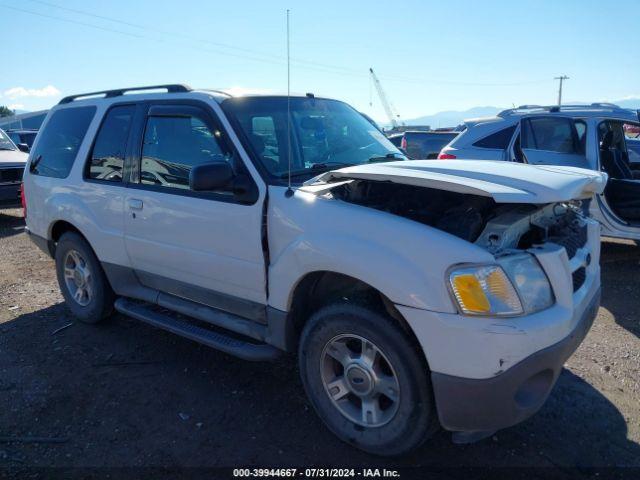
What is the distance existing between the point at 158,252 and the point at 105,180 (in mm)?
894

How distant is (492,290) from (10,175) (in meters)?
9.83

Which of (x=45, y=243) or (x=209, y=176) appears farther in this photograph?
(x=45, y=243)

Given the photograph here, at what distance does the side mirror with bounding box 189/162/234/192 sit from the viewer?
9.20ft

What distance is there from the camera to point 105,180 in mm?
4066

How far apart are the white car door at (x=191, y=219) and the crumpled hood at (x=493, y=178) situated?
21.1 inches

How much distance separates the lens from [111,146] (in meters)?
4.09

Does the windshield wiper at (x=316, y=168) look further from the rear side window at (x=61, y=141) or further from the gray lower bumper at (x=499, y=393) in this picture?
the rear side window at (x=61, y=141)

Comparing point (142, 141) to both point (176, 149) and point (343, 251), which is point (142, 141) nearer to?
point (176, 149)

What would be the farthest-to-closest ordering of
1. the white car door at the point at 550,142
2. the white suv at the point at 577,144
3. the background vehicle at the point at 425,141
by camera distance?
the background vehicle at the point at 425,141 < the white car door at the point at 550,142 < the white suv at the point at 577,144

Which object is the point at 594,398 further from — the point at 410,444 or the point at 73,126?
the point at 73,126

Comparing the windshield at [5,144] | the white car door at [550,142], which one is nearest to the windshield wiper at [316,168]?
the white car door at [550,142]

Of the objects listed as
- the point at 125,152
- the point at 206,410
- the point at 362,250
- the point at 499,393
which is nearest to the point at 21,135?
the point at 125,152

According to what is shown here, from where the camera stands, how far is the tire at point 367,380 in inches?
96.7

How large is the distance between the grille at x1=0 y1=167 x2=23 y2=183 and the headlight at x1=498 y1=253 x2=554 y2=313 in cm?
978
